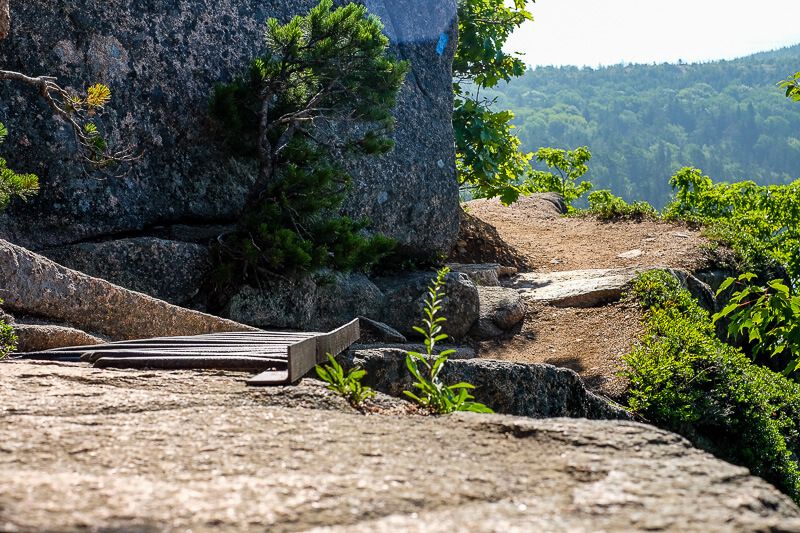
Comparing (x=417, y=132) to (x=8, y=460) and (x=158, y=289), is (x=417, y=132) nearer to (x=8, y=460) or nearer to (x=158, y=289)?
(x=158, y=289)

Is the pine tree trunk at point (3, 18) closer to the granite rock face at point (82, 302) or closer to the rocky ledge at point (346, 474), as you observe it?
the granite rock face at point (82, 302)

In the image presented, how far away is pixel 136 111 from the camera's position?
7.64m

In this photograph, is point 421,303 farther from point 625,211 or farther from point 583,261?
point 625,211

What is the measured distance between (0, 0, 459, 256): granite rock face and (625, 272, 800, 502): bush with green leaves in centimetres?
387

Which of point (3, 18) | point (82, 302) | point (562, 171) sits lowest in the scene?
point (82, 302)

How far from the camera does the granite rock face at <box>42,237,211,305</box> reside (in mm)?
6859

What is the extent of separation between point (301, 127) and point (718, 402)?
4.57 m

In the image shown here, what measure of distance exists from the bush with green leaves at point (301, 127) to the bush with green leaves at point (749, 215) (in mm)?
6378

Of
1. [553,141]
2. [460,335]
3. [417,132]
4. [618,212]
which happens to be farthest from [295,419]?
[553,141]

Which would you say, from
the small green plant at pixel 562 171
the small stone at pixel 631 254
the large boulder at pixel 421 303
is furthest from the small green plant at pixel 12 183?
the small green plant at pixel 562 171

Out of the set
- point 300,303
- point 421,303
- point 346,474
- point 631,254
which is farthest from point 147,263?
point 631,254

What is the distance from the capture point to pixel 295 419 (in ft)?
7.60

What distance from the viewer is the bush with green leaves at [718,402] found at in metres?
6.64

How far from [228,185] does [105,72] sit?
1.51m
